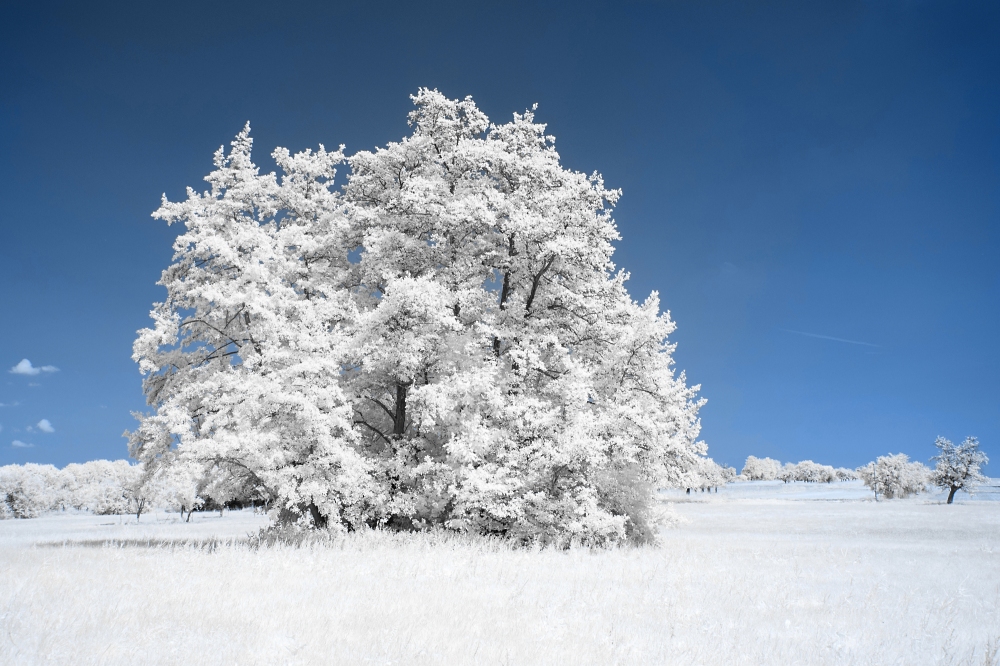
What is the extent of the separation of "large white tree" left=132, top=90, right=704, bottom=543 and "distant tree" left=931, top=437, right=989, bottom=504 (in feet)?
260

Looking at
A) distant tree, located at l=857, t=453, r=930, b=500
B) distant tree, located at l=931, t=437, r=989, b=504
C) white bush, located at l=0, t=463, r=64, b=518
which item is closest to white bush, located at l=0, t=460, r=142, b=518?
white bush, located at l=0, t=463, r=64, b=518

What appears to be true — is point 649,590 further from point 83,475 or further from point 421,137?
point 83,475

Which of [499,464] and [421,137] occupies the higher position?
[421,137]

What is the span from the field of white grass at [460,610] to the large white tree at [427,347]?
2.73 m

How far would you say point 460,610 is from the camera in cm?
848

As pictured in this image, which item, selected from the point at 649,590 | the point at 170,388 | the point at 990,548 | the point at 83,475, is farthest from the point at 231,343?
the point at 83,475

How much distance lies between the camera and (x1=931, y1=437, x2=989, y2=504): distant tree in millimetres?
81562

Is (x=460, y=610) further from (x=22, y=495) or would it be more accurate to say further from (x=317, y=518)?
(x=22, y=495)

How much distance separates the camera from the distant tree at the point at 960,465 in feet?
268

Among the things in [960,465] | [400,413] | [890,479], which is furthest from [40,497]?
[890,479]

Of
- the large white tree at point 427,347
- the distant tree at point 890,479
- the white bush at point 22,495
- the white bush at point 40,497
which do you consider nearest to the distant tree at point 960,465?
the distant tree at point 890,479

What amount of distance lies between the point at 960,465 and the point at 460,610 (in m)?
96.7

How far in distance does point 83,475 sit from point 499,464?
163440mm

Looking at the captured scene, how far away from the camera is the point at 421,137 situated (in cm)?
2275
